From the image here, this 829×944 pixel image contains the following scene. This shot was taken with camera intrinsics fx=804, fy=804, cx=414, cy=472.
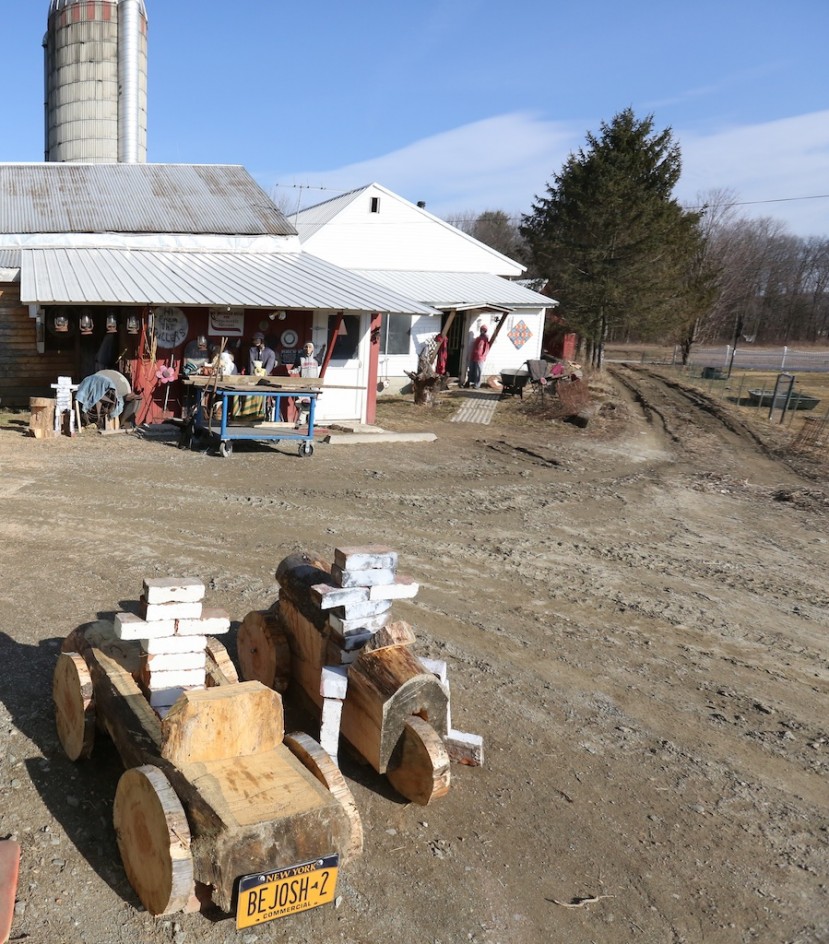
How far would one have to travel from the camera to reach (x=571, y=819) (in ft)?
13.2

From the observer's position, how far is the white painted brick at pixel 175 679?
3.95 metres

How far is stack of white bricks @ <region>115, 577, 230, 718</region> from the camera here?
12.8ft

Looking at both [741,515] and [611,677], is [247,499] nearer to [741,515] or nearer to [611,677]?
[611,677]

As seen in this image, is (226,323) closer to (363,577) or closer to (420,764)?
(363,577)

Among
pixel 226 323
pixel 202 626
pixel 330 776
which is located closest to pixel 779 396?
pixel 226 323

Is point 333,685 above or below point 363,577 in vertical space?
below

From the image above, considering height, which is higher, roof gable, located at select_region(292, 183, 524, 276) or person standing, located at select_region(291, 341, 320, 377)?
roof gable, located at select_region(292, 183, 524, 276)

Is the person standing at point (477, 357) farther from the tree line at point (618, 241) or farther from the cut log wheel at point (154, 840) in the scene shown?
the cut log wheel at point (154, 840)

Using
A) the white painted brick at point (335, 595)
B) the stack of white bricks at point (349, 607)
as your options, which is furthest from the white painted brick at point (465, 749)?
the white painted brick at point (335, 595)

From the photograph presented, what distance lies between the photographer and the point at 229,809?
9.78ft

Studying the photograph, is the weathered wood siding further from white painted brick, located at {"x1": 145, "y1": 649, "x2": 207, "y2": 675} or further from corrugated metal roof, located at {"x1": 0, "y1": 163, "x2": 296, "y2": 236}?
white painted brick, located at {"x1": 145, "y1": 649, "x2": 207, "y2": 675}

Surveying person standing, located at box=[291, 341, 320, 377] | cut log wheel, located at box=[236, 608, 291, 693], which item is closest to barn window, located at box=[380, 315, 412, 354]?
person standing, located at box=[291, 341, 320, 377]

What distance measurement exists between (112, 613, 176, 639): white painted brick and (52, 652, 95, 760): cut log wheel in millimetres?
365

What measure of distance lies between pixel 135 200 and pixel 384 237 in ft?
31.4
